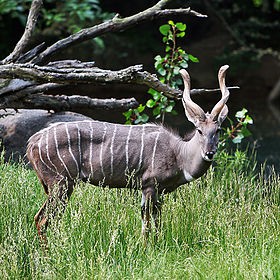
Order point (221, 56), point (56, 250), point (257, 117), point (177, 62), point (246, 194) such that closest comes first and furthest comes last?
point (56, 250)
point (246, 194)
point (177, 62)
point (257, 117)
point (221, 56)

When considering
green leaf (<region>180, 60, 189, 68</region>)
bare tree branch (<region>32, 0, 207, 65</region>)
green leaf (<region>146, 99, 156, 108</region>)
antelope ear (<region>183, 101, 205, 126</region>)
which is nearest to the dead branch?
bare tree branch (<region>32, 0, 207, 65</region>)

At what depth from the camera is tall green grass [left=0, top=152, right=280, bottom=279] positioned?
328 centimetres

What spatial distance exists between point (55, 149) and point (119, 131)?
1.33ft

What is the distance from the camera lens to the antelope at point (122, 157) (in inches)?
154

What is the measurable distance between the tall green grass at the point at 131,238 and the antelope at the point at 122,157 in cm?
11

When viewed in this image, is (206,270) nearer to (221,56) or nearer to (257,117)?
(257,117)

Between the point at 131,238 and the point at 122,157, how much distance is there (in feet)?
1.98

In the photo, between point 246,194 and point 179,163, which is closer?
point 179,163

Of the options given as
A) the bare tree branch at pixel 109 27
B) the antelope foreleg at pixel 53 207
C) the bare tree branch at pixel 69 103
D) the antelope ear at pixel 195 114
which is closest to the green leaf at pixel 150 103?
the bare tree branch at pixel 69 103

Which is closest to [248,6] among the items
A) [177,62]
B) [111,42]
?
[111,42]

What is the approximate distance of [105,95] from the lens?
11469 mm

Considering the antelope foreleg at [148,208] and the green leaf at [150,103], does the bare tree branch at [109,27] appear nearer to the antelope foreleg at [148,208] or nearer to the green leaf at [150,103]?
the green leaf at [150,103]

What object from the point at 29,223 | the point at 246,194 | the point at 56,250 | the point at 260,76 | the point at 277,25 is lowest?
the point at 260,76

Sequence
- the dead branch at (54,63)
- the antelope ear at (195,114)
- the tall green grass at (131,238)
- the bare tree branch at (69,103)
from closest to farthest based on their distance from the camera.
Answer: the tall green grass at (131,238)
the antelope ear at (195,114)
the dead branch at (54,63)
the bare tree branch at (69,103)
